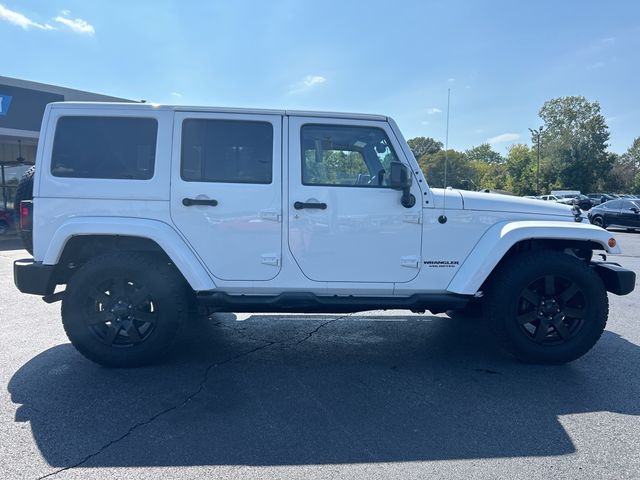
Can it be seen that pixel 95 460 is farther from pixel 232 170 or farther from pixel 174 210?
pixel 232 170

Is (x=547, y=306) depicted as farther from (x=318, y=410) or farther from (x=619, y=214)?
(x=619, y=214)

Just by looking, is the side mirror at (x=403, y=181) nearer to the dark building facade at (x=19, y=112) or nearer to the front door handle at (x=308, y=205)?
the front door handle at (x=308, y=205)

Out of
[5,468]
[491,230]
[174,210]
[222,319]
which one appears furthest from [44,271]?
[491,230]

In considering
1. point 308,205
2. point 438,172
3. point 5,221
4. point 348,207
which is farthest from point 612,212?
point 5,221

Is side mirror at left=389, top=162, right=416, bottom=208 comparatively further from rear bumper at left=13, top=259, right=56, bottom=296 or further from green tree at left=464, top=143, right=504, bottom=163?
green tree at left=464, top=143, right=504, bottom=163

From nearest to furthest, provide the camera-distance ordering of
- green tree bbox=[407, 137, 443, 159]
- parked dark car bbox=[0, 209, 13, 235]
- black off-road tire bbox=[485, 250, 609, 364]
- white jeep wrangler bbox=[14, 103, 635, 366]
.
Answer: white jeep wrangler bbox=[14, 103, 635, 366] → black off-road tire bbox=[485, 250, 609, 364] → green tree bbox=[407, 137, 443, 159] → parked dark car bbox=[0, 209, 13, 235]

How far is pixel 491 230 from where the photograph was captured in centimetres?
386

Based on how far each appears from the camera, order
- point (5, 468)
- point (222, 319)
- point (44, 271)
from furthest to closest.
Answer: point (222, 319)
point (44, 271)
point (5, 468)

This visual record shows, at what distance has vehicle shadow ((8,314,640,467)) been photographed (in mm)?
2695

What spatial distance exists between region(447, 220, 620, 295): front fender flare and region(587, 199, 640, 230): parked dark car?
16759 mm

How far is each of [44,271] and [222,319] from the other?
2223 mm

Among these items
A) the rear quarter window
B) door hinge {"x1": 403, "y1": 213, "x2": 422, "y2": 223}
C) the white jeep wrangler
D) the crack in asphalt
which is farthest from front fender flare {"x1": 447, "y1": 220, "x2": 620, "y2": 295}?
the rear quarter window

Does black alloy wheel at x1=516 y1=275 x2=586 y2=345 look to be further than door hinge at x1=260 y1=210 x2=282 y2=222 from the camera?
Yes

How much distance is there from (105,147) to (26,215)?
920mm
